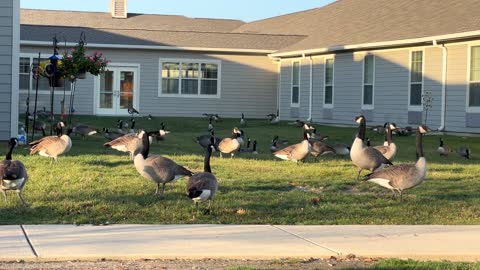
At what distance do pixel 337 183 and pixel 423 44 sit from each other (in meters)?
16.5

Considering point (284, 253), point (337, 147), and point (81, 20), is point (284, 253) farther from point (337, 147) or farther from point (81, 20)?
point (81, 20)

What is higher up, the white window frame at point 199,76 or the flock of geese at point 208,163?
the white window frame at point 199,76

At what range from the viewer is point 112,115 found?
1667 inches

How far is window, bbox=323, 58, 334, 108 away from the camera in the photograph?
3769 cm

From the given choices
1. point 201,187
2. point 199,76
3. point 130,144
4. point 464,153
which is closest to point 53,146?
point 130,144

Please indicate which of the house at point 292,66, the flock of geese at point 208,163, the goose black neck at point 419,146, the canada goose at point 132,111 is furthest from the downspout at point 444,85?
the canada goose at point 132,111

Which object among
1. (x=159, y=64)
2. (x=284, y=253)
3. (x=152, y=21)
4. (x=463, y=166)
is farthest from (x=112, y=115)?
(x=284, y=253)

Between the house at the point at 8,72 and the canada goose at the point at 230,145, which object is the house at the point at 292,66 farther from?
the house at the point at 8,72

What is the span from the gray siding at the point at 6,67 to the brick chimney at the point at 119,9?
34827mm

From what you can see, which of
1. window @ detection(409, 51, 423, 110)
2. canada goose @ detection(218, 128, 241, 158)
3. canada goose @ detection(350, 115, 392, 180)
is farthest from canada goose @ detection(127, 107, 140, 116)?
canada goose @ detection(350, 115, 392, 180)

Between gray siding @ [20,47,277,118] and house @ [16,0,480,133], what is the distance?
5 cm

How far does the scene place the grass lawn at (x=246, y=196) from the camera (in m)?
12.0

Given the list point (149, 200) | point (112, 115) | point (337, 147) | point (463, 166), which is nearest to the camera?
point (149, 200)

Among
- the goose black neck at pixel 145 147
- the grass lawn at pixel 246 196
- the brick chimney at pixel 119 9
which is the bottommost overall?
the grass lawn at pixel 246 196
